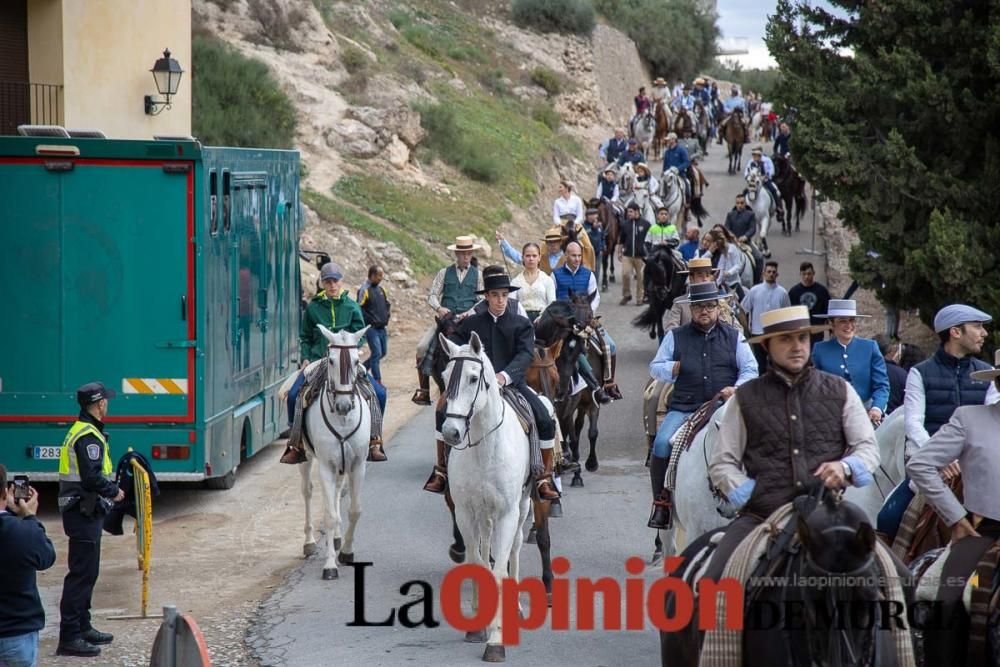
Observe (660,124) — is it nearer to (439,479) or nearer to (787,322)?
(439,479)

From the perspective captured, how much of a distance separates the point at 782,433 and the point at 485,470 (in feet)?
12.1

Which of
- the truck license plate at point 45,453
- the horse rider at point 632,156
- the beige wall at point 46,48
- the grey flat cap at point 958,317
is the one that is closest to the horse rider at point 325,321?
the truck license plate at point 45,453

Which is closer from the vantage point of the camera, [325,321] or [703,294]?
[703,294]

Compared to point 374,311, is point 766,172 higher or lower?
higher

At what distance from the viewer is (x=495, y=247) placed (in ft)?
118

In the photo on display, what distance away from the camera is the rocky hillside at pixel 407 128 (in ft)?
104

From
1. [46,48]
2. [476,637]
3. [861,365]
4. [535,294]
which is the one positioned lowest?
[476,637]

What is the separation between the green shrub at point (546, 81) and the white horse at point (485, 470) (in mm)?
45717

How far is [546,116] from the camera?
169ft

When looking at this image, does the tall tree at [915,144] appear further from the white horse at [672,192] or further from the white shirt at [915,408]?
the white horse at [672,192]

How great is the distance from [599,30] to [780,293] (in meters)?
47.0

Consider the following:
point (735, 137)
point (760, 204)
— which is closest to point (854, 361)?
point (760, 204)

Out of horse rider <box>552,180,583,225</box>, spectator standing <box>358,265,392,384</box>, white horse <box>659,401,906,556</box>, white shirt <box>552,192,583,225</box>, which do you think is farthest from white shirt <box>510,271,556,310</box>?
horse rider <box>552,180,583,225</box>

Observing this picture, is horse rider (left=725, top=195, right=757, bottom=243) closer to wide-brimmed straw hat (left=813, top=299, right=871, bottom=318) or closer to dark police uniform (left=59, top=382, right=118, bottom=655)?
wide-brimmed straw hat (left=813, top=299, right=871, bottom=318)
